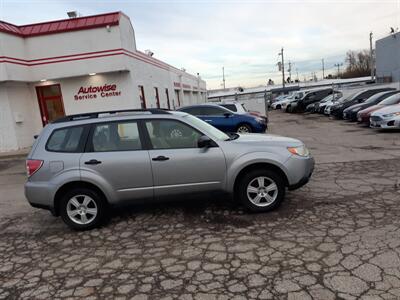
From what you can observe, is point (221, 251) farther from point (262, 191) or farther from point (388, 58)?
point (388, 58)

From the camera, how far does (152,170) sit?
5.18m

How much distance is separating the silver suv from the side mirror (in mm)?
15

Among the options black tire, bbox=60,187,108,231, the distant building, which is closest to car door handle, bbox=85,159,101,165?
black tire, bbox=60,187,108,231

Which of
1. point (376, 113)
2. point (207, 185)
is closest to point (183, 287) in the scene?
point (207, 185)

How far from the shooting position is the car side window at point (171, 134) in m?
5.30

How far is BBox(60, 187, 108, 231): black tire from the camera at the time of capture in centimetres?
525

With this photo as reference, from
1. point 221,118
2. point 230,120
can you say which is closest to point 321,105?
point 230,120

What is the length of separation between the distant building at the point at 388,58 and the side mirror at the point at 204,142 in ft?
128

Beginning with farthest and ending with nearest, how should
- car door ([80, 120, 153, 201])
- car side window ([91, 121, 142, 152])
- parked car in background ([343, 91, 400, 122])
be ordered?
1. parked car in background ([343, 91, 400, 122])
2. car side window ([91, 121, 142, 152])
3. car door ([80, 120, 153, 201])

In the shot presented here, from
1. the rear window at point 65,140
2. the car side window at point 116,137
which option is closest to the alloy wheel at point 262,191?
the car side window at point 116,137

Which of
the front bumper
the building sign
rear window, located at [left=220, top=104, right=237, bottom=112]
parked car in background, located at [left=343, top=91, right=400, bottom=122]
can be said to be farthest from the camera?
parked car in background, located at [left=343, top=91, right=400, bottom=122]

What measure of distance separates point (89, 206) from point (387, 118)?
11870 mm

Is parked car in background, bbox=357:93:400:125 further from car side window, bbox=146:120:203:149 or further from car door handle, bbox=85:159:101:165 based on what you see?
car door handle, bbox=85:159:101:165

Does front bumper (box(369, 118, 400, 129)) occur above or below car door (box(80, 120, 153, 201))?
below
